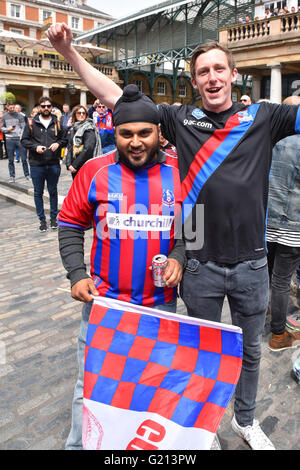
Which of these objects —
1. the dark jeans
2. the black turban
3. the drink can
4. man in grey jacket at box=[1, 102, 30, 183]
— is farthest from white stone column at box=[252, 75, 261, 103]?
the drink can

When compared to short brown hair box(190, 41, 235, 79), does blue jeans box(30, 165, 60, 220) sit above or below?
below

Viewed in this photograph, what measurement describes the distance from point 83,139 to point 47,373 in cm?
486

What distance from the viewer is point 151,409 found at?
175cm

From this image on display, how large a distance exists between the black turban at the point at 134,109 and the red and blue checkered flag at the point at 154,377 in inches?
36.7

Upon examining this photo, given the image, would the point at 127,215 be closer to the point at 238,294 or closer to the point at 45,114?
the point at 238,294

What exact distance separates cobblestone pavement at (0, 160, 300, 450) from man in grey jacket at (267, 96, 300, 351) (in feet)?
1.70

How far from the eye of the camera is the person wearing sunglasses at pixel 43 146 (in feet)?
22.6

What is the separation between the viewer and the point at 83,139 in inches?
274

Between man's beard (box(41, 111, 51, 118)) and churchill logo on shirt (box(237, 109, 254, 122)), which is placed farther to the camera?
man's beard (box(41, 111, 51, 118))

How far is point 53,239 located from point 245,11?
23.8 m

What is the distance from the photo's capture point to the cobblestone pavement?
8.00 feet

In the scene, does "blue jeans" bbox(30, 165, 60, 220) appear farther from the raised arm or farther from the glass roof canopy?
the glass roof canopy

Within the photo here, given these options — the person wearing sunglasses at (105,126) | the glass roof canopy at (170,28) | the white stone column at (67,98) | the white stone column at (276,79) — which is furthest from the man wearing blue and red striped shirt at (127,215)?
the white stone column at (67,98)

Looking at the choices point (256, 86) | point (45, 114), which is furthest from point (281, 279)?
point (256, 86)
